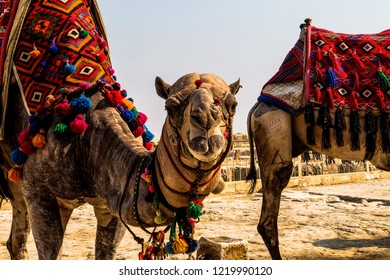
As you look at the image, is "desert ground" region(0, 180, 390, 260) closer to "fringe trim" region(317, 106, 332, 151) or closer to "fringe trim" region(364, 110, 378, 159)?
"fringe trim" region(317, 106, 332, 151)

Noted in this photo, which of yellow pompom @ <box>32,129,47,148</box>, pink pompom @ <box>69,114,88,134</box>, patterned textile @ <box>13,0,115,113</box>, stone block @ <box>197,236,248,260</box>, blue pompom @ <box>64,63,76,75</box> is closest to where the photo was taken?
pink pompom @ <box>69,114,88,134</box>

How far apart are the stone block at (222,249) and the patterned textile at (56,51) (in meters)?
1.82

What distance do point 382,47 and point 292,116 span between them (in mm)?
1331

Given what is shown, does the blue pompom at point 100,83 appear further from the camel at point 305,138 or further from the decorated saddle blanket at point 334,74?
the decorated saddle blanket at point 334,74

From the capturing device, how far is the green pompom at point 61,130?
3096 mm

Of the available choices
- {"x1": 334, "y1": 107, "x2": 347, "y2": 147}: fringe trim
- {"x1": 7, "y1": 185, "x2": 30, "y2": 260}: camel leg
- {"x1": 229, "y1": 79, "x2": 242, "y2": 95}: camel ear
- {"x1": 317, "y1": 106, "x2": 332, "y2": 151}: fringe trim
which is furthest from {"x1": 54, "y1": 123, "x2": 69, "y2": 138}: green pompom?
{"x1": 334, "y1": 107, "x2": 347, "y2": 147}: fringe trim

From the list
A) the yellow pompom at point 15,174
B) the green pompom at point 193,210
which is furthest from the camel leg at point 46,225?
the green pompom at point 193,210

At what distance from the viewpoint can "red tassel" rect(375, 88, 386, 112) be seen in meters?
4.99

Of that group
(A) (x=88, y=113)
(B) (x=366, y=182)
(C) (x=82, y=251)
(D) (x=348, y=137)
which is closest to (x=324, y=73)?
(D) (x=348, y=137)

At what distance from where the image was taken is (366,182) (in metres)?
16.1

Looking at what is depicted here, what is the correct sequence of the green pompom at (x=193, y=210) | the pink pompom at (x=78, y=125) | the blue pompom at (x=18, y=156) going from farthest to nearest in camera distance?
the blue pompom at (x=18, y=156) < the pink pompom at (x=78, y=125) < the green pompom at (x=193, y=210)

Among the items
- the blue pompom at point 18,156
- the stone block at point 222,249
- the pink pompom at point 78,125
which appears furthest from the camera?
the stone block at point 222,249

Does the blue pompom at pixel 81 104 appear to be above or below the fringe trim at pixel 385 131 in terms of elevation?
above

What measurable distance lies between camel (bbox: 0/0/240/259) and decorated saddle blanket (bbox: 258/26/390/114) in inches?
86.0
